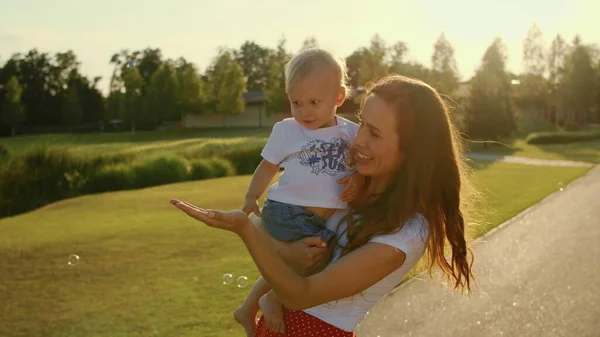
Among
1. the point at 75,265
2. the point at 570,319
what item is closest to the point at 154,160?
the point at 75,265

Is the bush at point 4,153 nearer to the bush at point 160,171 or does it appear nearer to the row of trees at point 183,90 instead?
the bush at point 160,171

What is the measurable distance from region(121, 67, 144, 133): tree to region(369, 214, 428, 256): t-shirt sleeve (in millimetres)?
70103

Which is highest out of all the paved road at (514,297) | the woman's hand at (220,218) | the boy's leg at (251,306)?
the woman's hand at (220,218)

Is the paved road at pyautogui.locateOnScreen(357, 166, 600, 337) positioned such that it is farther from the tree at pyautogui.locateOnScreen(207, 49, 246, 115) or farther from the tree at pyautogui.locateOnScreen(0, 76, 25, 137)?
the tree at pyautogui.locateOnScreen(0, 76, 25, 137)

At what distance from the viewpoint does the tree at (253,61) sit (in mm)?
104188

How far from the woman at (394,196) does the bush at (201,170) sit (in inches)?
1074

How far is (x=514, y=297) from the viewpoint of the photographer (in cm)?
870

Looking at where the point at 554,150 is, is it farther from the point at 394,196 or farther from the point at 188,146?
the point at 394,196

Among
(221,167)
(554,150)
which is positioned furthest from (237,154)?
(554,150)

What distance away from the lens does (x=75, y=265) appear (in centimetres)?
1121

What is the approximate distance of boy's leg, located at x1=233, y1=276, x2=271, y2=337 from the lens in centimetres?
300

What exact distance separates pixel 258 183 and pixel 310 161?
43 cm

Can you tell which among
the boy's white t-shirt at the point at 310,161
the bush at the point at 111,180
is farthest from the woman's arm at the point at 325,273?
the bush at the point at 111,180

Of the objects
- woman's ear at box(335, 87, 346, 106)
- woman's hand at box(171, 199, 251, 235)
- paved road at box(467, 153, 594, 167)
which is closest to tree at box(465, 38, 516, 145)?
paved road at box(467, 153, 594, 167)
